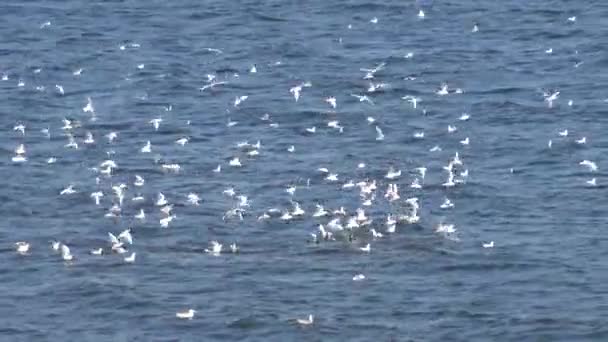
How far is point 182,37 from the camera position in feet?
513

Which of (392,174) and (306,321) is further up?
(392,174)

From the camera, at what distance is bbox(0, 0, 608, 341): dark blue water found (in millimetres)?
111812

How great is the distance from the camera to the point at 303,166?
427 feet

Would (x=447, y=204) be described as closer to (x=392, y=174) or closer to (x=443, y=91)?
(x=392, y=174)

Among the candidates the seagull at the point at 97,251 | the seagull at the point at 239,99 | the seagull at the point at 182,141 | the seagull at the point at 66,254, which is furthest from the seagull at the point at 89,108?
the seagull at the point at 97,251

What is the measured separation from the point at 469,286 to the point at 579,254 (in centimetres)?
663

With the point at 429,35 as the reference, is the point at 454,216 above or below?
below

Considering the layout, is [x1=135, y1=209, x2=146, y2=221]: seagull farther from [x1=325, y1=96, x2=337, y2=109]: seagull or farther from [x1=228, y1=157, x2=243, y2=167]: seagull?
[x1=325, y1=96, x2=337, y2=109]: seagull

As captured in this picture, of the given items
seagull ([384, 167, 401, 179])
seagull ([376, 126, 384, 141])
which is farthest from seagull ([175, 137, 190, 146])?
seagull ([384, 167, 401, 179])

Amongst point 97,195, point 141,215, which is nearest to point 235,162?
point 97,195

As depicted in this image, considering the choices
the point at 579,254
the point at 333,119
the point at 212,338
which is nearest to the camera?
the point at 212,338

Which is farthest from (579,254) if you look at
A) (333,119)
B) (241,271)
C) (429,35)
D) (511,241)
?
(429,35)

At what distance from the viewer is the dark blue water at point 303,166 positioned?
11181 cm

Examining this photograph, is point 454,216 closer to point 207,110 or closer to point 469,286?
point 469,286
